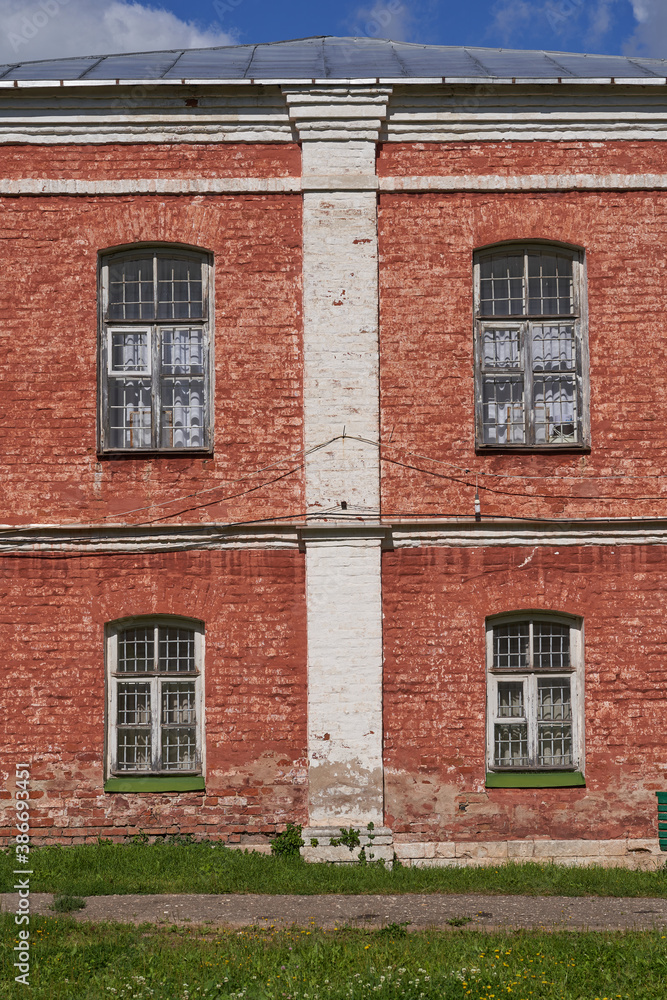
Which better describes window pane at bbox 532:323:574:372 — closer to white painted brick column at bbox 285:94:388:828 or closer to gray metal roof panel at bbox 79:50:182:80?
white painted brick column at bbox 285:94:388:828

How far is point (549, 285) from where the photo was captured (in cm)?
1017

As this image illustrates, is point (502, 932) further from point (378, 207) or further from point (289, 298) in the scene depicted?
point (378, 207)

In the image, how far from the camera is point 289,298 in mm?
9891

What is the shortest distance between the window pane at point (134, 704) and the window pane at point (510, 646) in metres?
3.43

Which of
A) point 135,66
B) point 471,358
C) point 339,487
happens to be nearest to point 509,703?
point 339,487

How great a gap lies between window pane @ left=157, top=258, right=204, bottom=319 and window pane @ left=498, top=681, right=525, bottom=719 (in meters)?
4.79

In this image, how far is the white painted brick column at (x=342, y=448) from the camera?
9.48 metres

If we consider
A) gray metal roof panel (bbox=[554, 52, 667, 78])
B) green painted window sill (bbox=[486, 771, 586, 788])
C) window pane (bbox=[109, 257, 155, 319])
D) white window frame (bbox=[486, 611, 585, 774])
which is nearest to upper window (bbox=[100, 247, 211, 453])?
window pane (bbox=[109, 257, 155, 319])

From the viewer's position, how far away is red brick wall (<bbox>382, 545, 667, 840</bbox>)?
9570 millimetres

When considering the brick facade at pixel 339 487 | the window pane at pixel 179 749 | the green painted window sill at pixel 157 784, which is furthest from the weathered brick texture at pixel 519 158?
the green painted window sill at pixel 157 784

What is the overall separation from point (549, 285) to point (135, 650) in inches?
217

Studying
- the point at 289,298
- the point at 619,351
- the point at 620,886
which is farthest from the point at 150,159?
the point at 620,886

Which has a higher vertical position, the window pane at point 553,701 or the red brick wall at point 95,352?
the red brick wall at point 95,352

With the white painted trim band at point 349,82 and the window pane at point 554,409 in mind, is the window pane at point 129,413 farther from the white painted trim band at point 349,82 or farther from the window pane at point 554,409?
the window pane at point 554,409
